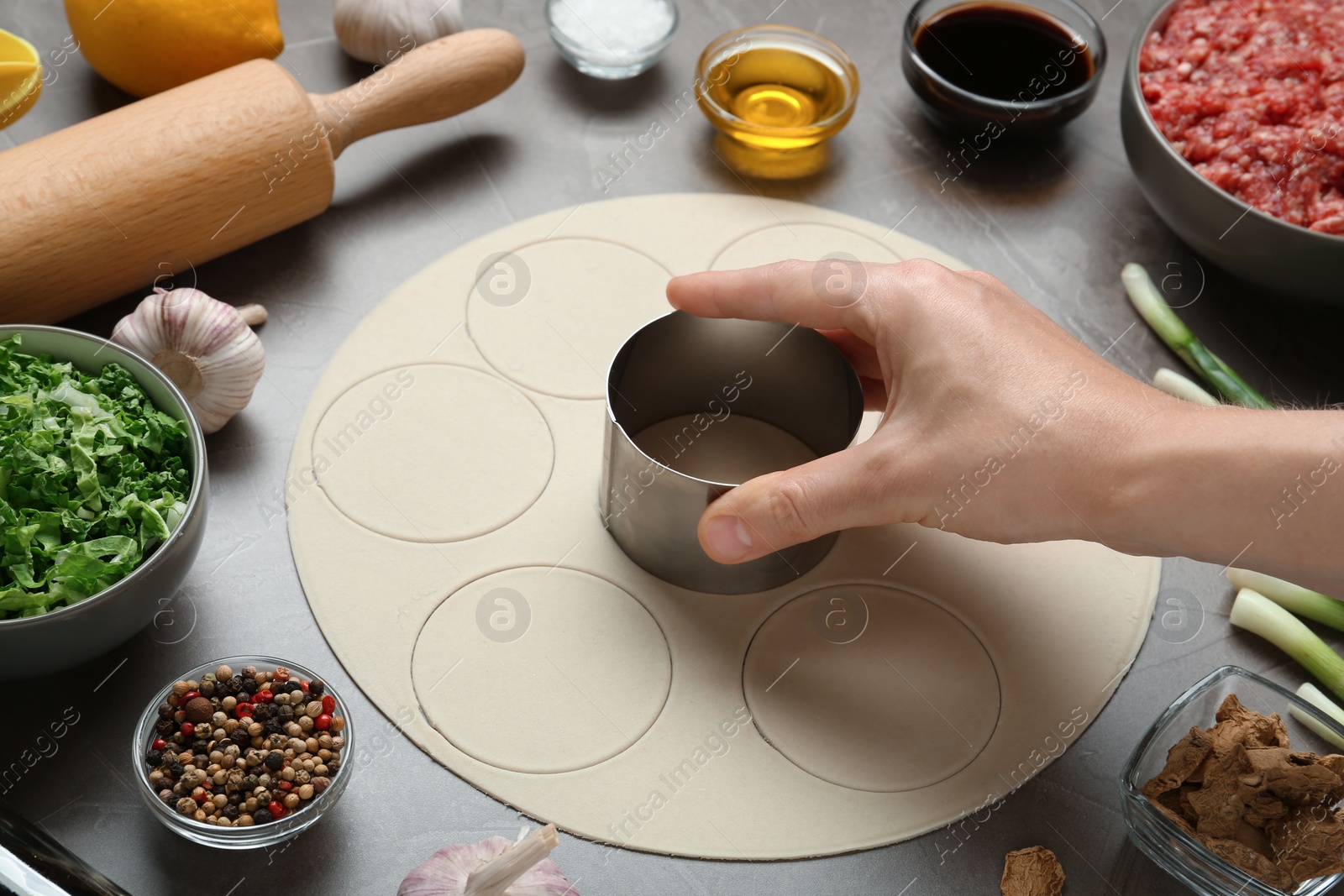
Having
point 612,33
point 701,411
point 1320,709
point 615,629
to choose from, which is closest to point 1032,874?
point 1320,709

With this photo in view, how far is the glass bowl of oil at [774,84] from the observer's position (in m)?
1.56

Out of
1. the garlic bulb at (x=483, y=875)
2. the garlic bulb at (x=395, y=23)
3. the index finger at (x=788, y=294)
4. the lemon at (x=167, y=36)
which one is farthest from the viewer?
the garlic bulb at (x=395, y=23)

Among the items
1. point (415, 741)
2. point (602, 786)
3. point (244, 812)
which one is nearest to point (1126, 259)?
point (602, 786)

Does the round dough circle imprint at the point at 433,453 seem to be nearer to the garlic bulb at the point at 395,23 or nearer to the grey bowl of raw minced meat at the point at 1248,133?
the garlic bulb at the point at 395,23

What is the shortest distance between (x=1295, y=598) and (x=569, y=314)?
89 cm

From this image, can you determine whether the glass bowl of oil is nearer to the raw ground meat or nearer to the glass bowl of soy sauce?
the glass bowl of soy sauce

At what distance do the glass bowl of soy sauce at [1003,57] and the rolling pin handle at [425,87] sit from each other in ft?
1.86

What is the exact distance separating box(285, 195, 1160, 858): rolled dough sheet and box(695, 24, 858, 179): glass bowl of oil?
376 millimetres

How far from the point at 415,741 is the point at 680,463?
1.35ft

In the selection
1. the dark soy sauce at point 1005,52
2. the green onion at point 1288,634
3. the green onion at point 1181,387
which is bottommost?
the green onion at point 1288,634

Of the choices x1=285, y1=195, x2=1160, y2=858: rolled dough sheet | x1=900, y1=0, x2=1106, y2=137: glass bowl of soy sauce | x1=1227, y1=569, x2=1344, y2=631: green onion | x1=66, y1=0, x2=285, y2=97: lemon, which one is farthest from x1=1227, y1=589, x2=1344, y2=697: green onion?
x1=66, y1=0, x2=285, y2=97: lemon

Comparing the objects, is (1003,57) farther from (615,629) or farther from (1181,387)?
(615,629)

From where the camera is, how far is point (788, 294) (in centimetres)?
115

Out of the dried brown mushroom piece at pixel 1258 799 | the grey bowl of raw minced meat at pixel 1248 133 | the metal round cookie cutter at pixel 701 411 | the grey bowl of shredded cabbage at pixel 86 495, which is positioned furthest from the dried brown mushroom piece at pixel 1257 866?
the grey bowl of shredded cabbage at pixel 86 495
